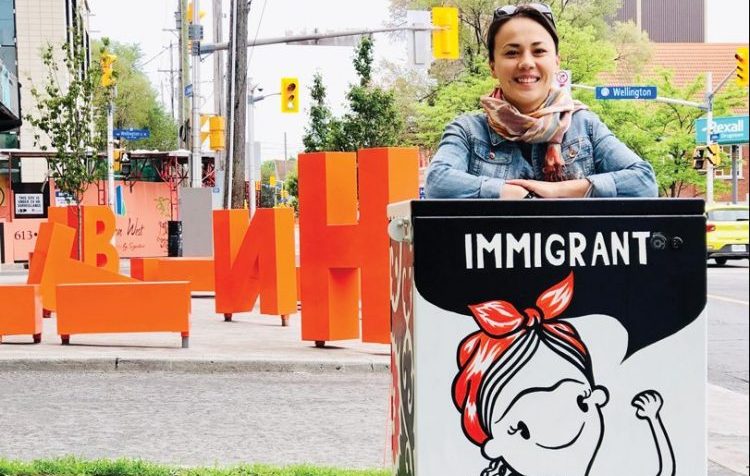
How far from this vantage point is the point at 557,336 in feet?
8.50

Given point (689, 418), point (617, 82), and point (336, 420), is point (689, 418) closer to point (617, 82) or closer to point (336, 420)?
point (336, 420)

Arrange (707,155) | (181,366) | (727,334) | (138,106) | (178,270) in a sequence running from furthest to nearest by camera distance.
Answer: (138,106), (707,155), (178,270), (727,334), (181,366)

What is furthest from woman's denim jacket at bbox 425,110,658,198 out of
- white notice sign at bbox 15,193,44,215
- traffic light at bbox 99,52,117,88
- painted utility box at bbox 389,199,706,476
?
white notice sign at bbox 15,193,44,215

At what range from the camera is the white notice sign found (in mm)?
39250

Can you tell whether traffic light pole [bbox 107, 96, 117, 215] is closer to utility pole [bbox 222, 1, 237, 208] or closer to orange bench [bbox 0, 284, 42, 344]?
utility pole [bbox 222, 1, 237, 208]

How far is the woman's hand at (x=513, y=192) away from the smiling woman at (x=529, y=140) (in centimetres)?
1

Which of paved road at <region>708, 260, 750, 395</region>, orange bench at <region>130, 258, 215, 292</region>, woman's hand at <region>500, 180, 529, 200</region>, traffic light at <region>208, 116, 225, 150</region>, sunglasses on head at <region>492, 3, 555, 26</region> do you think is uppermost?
traffic light at <region>208, 116, 225, 150</region>

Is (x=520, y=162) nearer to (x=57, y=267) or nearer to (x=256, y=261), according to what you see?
(x=256, y=261)

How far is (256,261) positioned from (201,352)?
3581 mm

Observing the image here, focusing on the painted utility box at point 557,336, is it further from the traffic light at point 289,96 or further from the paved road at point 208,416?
the traffic light at point 289,96

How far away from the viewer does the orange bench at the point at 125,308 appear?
11.7 metres

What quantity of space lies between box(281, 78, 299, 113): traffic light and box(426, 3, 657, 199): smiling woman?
2563cm

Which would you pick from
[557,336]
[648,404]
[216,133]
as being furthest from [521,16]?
[216,133]

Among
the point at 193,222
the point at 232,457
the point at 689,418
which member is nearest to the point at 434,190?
the point at 689,418
